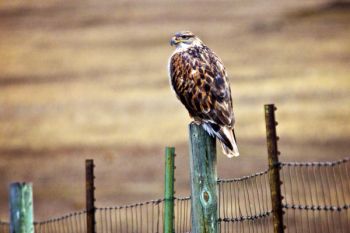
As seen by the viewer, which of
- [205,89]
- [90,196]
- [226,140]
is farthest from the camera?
[90,196]

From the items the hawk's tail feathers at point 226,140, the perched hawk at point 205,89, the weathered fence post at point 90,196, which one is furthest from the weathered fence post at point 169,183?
the weathered fence post at point 90,196

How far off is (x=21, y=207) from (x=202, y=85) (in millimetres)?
2768

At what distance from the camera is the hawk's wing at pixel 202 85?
29.8 ft

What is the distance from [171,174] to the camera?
916cm

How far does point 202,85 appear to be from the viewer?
9.52 m

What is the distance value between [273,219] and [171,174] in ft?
5.20

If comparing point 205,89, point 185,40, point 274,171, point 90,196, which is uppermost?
point 185,40

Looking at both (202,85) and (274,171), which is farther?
(202,85)

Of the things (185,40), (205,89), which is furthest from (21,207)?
(185,40)

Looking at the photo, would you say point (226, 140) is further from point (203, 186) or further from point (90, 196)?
point (90, 196)

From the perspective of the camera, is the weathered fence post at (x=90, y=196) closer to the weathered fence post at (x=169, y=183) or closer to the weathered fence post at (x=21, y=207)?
the weathered fence post at (x=169, y=183)

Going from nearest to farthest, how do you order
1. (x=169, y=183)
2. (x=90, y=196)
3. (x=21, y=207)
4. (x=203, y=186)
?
(x=21, y=207), (x=203, y=186), (x=169, y=183), (x=90, y=196)

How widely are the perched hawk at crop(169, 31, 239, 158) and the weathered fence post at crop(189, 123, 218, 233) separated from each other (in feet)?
1.67

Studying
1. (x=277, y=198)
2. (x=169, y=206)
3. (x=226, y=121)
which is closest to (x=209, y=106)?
(x=226, y=121)
